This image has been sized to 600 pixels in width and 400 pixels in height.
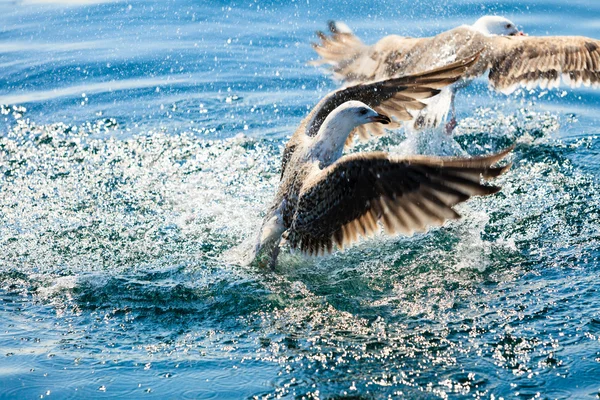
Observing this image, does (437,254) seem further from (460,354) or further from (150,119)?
(150,119)

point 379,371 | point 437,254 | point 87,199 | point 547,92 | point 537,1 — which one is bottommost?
point 379,371

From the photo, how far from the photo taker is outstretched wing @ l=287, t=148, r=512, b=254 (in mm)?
4668

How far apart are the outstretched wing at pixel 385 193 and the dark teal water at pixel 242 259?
495mm

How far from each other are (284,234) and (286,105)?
3644mm

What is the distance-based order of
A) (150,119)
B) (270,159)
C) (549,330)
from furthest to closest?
(150,119) < (270,159) < (549,330)

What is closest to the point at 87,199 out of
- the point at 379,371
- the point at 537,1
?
the point at 379,371

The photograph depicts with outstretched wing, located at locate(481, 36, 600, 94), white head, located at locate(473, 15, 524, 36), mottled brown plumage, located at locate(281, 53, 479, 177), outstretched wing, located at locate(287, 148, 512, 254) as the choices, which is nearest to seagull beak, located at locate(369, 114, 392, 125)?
outstretched wing, located at locate(287, 148, 512, 254)

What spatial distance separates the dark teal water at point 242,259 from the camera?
451 centimetres

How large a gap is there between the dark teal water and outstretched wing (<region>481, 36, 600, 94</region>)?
63cm

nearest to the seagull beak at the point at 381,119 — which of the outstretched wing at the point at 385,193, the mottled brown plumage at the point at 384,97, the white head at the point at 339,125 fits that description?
the white head at the point at 339,125

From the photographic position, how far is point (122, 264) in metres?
5.90

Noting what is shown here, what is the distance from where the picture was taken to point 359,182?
16.5ft

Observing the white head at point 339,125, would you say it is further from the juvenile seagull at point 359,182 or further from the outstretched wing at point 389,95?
the outstretched wing at point 389,95

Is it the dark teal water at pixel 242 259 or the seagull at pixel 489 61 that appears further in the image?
the seagull at pixel 489 61
